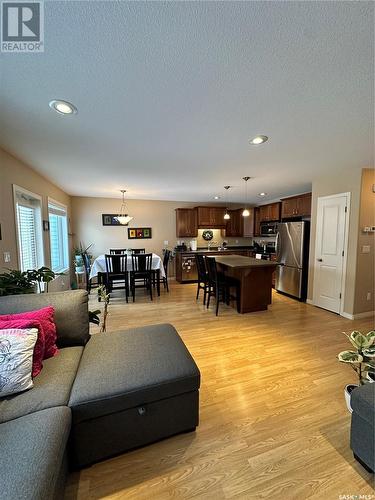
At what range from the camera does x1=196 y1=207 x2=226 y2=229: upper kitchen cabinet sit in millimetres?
6520

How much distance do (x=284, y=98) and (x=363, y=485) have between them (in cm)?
252

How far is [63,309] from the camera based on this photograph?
5.67ft

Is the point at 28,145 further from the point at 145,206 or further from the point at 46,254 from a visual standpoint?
the point at 145,206

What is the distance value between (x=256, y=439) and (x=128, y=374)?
1.02 m

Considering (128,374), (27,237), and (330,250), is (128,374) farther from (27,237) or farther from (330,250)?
(330,250)

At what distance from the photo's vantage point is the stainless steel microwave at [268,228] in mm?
5770

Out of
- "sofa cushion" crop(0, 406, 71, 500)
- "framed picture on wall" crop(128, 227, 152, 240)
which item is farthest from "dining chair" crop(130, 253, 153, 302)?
"sofa cushion" crop(0, 406, 71, 500)

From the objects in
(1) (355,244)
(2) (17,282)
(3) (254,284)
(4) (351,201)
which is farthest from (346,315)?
(2) (17,282)

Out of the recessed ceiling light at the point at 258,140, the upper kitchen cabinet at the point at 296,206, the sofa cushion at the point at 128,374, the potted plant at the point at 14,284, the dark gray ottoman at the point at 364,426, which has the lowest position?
the dark gray ottoman at the point at 364,426

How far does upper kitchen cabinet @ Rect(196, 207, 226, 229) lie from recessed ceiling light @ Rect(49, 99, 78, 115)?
16.1 ft

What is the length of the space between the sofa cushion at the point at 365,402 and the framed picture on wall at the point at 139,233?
5645mm

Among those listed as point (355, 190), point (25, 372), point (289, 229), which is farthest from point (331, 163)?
point (25, 372)

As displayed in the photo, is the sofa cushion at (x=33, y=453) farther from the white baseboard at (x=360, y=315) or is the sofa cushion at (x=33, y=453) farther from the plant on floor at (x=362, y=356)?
the white baseboard at (x=360, y=315)

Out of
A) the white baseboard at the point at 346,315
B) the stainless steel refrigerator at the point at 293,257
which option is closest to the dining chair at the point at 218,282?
the stainless steel refrigerator at the point at 293,257
